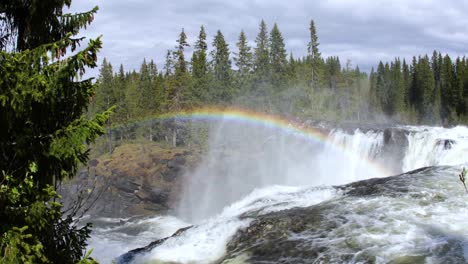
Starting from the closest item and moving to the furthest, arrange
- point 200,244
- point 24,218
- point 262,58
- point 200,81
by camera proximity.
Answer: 1. point 24,218
2. point 200,244
3. point 200,81
4. point 262,58

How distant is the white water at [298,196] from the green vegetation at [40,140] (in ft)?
19.8

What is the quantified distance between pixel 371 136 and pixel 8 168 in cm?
3062

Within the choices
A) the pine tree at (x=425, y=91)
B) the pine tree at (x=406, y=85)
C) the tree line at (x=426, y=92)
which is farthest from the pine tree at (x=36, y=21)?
the pine tree at (x=406, y=85)

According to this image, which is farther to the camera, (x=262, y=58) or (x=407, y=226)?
(x=262, y=58)

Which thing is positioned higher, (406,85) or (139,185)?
(406,85)

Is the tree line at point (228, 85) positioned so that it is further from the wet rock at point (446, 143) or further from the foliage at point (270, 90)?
the wet rock at point (446, 143)

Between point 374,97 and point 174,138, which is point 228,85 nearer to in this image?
point 174,138

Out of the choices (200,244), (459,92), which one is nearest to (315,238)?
(200,244)

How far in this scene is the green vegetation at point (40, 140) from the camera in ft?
17.4

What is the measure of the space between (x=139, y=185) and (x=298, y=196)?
2616 cm

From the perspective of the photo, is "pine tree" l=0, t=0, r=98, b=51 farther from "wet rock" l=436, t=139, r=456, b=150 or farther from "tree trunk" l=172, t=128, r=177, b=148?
"tree trunk" l=172, t=128, r=177, b=148

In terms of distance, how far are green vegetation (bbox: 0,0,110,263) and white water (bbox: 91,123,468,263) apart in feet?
19.8

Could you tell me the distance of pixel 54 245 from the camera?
623 centimetres

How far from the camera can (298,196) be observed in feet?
52.2
